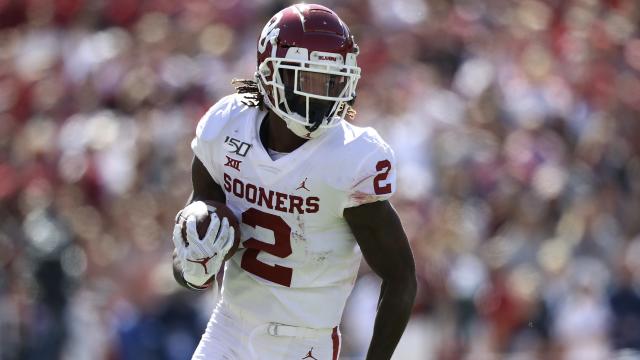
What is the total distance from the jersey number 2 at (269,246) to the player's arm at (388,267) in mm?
269

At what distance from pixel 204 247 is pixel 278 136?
20.3 inches

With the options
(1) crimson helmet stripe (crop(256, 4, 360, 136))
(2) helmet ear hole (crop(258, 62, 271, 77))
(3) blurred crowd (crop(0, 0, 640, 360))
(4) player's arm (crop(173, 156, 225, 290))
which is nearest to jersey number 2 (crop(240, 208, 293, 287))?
Result: (4) player's arm (crop(173, 156, 225, 290))

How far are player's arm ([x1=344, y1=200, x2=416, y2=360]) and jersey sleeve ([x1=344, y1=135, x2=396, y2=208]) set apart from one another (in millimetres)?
41

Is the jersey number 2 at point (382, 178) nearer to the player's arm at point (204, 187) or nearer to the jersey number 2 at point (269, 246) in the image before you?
the jersey number 2 at point (269, 246)

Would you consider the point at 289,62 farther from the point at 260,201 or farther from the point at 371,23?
the point at 371,23

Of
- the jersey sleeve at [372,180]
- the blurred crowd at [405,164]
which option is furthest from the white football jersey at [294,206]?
the blurred crowd at [405,164]

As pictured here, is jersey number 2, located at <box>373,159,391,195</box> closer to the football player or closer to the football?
the football player

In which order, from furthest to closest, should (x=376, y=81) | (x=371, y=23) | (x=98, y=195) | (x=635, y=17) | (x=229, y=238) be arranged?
(x=635, y=17)
(x=371, y=23)
(x=376, y=81)
(x=98, y=195)
(x=229, y=238)

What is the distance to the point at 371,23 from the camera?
10617 millimetres

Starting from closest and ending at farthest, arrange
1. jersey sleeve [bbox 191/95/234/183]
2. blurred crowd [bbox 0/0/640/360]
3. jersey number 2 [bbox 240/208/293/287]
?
jersey number 2 [bbox 240/208/293/287], jersey sleeve [bbox 191/95/234/183], blurred crowd [bbox 0/0/640/360]

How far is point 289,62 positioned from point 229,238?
2.05 ft

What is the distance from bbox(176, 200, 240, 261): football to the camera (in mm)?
4055

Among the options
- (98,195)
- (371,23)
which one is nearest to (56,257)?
(98,195)

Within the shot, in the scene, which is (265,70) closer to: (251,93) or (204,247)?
(251,93)
